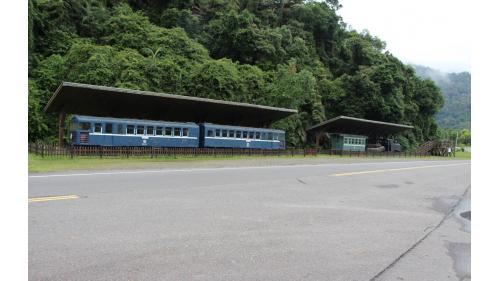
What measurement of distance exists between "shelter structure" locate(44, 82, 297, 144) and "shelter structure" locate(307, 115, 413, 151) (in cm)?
956

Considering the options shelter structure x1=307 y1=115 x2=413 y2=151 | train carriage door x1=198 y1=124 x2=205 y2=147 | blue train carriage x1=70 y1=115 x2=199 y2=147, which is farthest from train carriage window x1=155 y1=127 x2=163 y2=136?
shelter structure x1=307 y1=115 x2=413 y2=151

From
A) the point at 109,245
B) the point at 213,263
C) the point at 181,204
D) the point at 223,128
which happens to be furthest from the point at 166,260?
the point at 223,128

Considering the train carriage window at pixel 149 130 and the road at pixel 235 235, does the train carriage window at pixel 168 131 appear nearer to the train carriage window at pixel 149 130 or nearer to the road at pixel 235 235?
the train carriage window at pixel 149 130

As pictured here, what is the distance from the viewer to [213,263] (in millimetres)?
4934

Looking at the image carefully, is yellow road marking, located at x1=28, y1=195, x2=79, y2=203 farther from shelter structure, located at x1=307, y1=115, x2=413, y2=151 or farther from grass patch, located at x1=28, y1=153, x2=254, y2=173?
shelter structure, located at x1=307, y1=115, x2=413, y2=151

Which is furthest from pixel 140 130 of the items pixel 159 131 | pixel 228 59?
pixel 228 59

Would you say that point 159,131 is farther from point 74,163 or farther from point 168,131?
point 74,163

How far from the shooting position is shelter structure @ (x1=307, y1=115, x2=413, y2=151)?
46719 mm

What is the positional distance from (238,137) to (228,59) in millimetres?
19361

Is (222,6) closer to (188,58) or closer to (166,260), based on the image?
(188,58)

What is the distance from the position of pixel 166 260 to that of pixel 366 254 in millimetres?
2751

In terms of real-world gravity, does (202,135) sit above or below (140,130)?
below

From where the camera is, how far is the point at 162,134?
100 feet

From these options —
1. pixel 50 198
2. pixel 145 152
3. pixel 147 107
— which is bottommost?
pixel 50 198
